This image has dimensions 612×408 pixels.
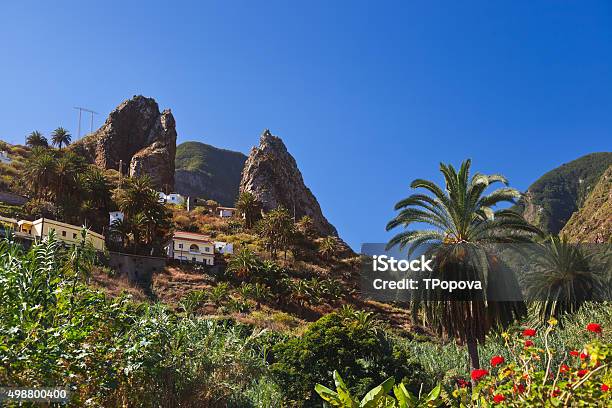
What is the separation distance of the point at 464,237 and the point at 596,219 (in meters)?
79.1

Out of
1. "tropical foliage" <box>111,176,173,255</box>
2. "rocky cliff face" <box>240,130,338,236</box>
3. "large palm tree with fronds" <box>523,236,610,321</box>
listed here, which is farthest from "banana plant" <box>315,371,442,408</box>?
"rocky cliff face" <box>240,130,338,236</box>

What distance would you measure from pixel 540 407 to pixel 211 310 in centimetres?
4737

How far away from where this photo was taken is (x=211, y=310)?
51.6 metres

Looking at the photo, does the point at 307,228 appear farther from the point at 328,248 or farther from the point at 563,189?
the point at 563,189

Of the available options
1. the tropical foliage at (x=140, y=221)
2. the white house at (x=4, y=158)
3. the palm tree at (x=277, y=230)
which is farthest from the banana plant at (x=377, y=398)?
the white house at (x=4, y=158)

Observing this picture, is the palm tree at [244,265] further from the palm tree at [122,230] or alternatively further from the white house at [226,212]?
the white house at [226,212]

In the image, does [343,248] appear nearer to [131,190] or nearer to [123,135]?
[131,190]

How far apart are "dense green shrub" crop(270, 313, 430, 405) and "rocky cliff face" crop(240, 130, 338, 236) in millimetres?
77887

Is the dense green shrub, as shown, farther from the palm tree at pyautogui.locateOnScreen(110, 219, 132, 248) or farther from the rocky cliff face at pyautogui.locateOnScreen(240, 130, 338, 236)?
the rocky cliff face at pyautogui.locateOnScreen(240, 130, 338, 236)

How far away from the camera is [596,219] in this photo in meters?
92.4

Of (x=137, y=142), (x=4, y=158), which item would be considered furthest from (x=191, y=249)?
(x=137, y=142)

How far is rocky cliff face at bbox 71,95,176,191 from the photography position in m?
110

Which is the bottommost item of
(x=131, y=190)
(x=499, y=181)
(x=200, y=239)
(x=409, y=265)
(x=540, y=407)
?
(x=540, y=407)

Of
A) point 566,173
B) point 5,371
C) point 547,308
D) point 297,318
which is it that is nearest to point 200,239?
point 297,318
